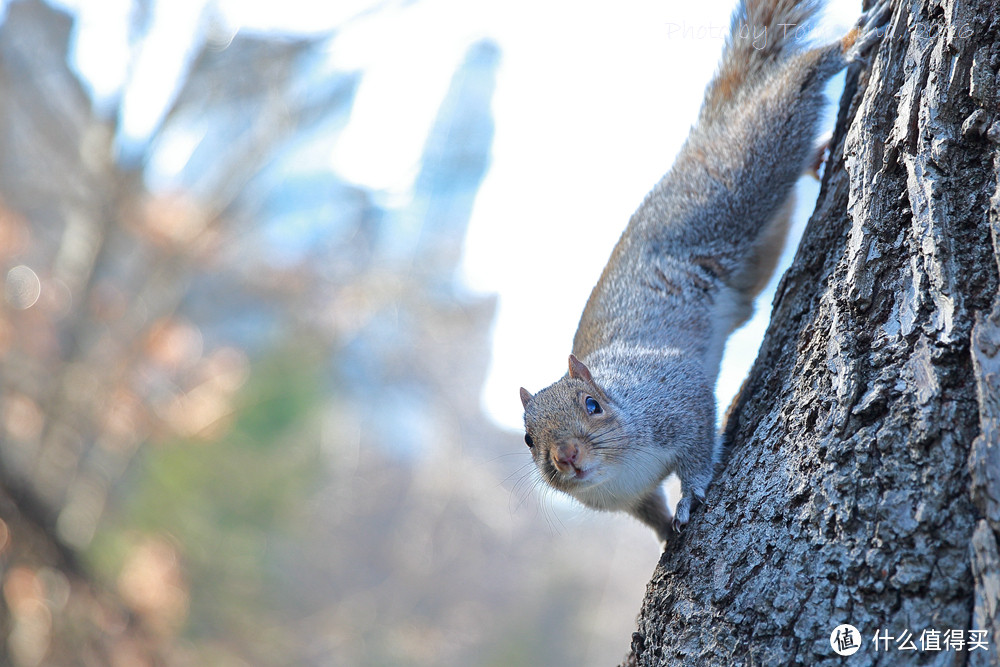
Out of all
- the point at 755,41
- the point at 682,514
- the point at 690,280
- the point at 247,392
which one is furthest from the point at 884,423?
the point at 247,392

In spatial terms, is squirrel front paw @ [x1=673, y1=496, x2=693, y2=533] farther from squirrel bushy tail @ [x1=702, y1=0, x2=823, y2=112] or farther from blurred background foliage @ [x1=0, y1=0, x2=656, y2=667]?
blurred background foliage @ [x1=0, y1=0, x2=656, y2=667]

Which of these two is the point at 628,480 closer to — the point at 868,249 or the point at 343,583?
the point at 868,249

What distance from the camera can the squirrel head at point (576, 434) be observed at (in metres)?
1.81

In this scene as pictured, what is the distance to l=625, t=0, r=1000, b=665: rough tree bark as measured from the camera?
3.26 ft

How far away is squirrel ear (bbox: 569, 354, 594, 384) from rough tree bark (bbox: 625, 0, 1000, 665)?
53 centimetres

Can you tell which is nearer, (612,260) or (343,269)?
(612,260)

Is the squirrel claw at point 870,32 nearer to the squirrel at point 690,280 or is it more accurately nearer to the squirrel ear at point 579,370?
the squirrel at point 690,280

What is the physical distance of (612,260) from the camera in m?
2.28

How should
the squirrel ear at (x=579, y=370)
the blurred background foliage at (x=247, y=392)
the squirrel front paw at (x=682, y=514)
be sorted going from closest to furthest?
the squirrel front paw at (x=682, y=514) → the squirrel ear at (x=579, y=370) → the blurred background foliage at (x=247, y=392)

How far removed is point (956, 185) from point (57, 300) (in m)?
6.63

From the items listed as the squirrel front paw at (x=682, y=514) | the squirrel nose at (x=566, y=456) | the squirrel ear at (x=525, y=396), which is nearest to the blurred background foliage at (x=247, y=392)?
the squirrel ear at (x=525, y=396)

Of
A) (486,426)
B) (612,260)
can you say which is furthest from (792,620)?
(486,426)

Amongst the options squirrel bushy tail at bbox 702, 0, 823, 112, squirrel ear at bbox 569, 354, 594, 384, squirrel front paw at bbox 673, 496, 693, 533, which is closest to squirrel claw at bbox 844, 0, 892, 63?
squirrel bushy tail at bbox 702, 0, 823, 112

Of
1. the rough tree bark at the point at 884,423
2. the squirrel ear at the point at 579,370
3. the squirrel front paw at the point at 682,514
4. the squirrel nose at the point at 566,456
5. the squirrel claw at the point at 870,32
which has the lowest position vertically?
the squirrel nose at the point at 566,456
